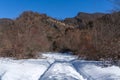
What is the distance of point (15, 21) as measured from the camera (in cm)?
3891

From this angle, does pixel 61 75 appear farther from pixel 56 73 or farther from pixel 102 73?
pixel 102 73

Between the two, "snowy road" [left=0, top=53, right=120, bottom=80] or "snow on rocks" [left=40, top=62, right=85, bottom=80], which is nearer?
"snow on rocks" [left=40, top=62, right=85, bottom=80]

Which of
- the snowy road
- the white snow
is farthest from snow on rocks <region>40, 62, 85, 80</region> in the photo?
the white snow

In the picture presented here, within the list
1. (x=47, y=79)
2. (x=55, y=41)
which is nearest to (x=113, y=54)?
(x=47, y=79)

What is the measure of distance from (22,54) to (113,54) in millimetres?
17322

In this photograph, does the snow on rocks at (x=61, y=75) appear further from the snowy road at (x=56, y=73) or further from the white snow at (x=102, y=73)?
the white snow at (x=102, y=73)

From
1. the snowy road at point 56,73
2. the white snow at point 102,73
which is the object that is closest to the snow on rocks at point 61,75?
the snowy road at point 56,73

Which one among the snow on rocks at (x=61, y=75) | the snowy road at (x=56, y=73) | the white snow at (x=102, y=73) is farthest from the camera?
the white snow at (x=102, y=73)

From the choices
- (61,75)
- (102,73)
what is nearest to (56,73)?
(61,75)

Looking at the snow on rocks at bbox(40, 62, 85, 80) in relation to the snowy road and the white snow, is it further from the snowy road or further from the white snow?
the white snow

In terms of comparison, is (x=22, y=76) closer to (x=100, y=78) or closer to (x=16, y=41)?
(x=100, y=78)

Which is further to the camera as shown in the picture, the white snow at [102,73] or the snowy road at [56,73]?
the white snow at [102,73]

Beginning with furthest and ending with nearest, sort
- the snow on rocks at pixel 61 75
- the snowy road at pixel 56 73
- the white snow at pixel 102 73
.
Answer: the white snow at pixel 102 73 < the snowy road at pixel 56 73 < the snow on rocks at pixel 61 75

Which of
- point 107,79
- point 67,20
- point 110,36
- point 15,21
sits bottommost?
point 107,79
